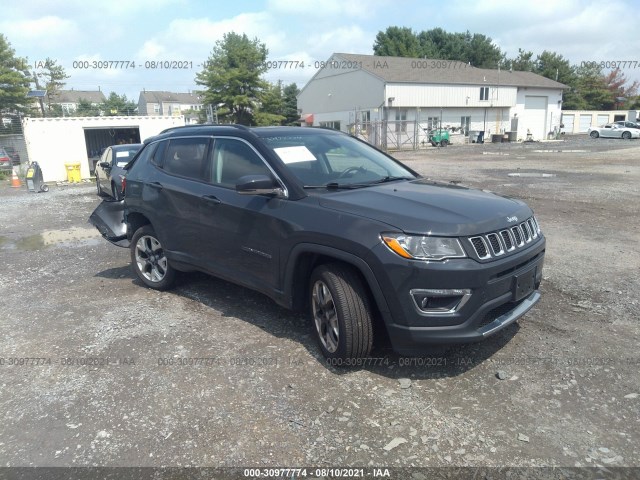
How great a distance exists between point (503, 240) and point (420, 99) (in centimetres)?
4148

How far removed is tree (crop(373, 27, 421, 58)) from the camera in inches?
2498

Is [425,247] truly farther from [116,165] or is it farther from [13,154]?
[13,154]

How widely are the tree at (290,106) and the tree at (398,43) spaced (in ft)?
41.7

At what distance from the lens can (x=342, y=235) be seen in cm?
352

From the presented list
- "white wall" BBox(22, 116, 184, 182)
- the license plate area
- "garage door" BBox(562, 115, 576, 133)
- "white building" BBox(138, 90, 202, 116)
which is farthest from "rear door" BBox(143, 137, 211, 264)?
"white building" BBox(138, 90, 202, 116)

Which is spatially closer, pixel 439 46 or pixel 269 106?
pixel 269 106

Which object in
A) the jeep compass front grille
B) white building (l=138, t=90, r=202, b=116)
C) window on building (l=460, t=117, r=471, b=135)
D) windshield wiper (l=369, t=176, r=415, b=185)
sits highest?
white building (l=138, t=90, r=202, b=116)

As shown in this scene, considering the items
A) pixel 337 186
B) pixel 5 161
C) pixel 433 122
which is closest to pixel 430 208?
pixel 337 186

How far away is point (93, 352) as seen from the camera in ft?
14.0

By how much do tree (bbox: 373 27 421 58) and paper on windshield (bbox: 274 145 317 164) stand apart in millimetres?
63616

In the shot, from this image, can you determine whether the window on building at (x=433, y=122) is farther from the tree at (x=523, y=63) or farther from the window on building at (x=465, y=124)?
the tree at (x=523, y=63)

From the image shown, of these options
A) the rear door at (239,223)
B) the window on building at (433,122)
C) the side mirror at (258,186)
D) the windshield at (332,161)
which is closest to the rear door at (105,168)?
the rear door at (239,223)

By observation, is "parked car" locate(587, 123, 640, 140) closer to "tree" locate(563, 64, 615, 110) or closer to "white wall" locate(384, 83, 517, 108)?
"white wall" locate(384, 83, 517, 108)

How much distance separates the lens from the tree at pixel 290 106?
52.6 m
